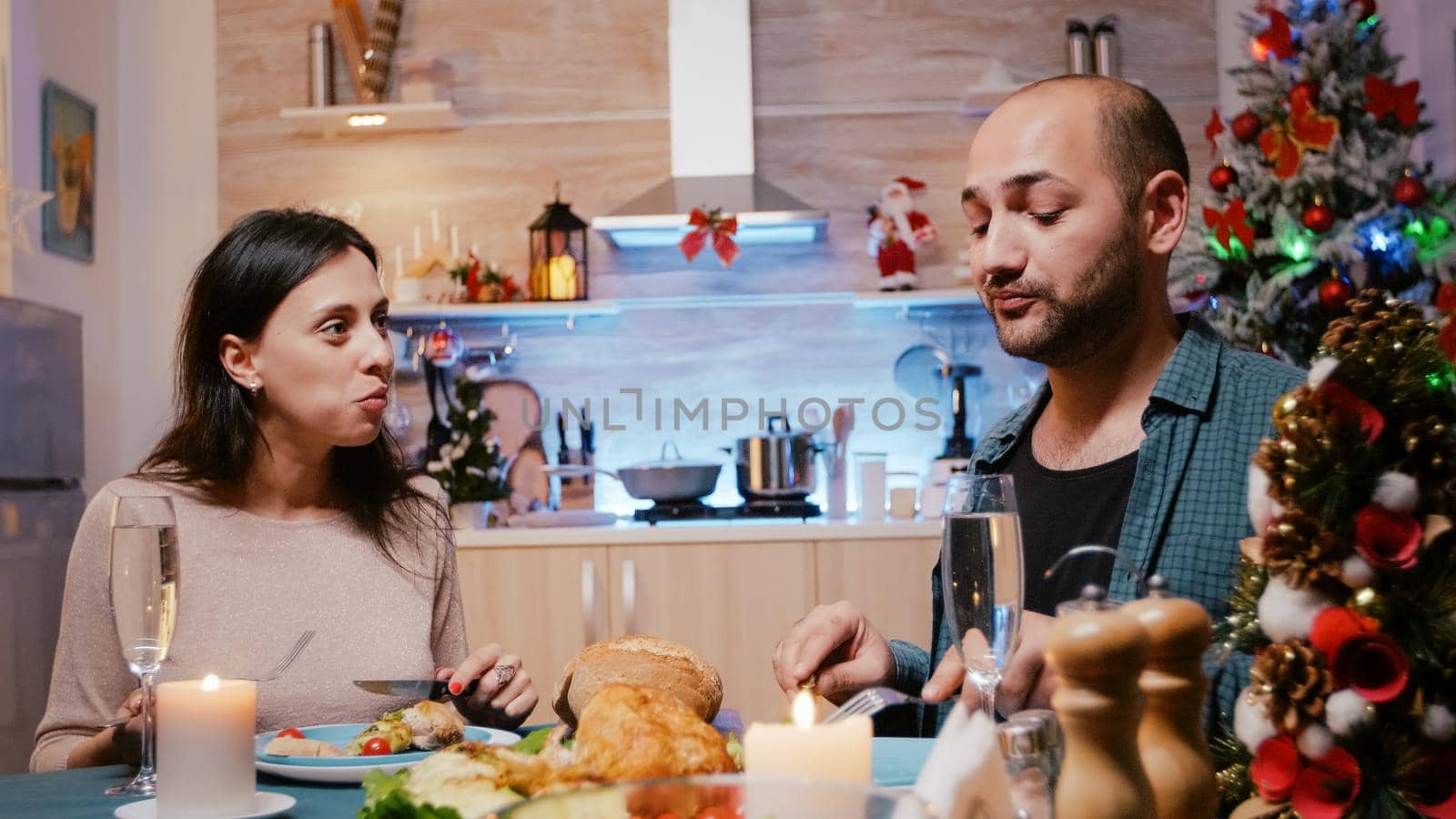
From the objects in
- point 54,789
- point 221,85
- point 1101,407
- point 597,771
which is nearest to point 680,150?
point 221,85

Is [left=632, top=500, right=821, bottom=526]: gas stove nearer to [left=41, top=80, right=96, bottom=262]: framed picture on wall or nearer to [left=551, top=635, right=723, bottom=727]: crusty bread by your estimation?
[left=41, top=80, right=96, bottom=262]: framed picture on wall

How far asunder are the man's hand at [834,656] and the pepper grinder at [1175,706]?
494 millimetres

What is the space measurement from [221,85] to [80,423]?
1288mm

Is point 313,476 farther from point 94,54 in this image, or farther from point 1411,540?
point 94,54

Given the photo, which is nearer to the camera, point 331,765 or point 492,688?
point 331,765

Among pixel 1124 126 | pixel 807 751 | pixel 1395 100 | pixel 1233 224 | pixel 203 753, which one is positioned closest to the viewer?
pixel 807 751

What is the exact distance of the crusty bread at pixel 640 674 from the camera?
1.31 meters

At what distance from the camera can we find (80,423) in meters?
3.44

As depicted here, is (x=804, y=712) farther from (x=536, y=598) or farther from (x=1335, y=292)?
(x=536, y=598)

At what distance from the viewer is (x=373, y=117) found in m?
4.00

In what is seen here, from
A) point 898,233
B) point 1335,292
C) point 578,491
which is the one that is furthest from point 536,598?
point 1335,292

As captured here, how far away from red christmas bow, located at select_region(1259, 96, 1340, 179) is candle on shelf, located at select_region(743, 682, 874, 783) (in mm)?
2836

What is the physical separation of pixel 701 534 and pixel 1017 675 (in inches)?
101

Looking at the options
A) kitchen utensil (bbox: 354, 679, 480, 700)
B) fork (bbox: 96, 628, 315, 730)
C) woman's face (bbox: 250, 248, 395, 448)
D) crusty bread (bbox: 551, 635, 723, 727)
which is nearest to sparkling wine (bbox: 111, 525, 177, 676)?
kitchen utensil (bbox: 354, 679, 480, 700)
